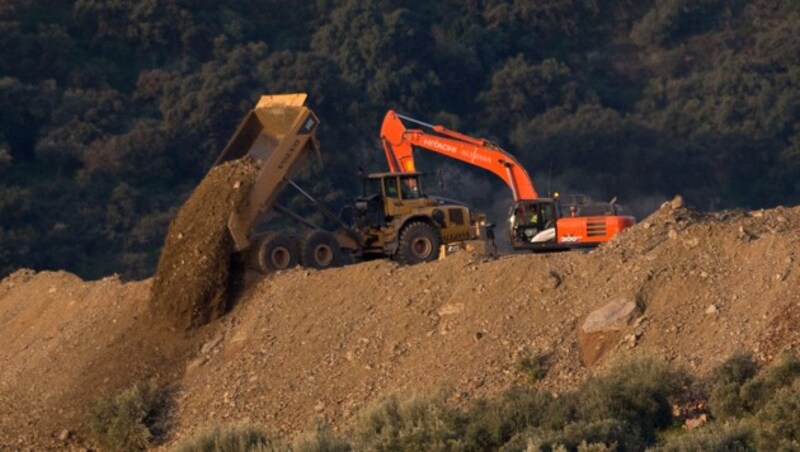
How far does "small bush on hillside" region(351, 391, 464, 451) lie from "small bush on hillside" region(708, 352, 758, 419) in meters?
2.63

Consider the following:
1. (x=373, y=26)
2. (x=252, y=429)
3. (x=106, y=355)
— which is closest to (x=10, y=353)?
(x=106, y=355)

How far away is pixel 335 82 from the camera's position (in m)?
57.0

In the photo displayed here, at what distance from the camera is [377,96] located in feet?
192

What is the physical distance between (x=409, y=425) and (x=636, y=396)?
2.40 m

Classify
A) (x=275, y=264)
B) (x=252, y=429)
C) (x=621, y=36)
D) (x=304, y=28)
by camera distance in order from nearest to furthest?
(x=252, y=429), (x=275, y=264), (x=304, y=28), (x=621, y=36)

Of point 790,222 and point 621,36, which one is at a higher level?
point 621,36

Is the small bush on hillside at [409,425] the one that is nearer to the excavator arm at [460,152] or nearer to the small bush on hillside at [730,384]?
the small bush on hillside at [730,384]

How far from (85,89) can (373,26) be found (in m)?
10.7

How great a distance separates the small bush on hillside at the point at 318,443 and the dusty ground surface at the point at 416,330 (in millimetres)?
2592

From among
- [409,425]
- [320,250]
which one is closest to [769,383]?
[409,425]

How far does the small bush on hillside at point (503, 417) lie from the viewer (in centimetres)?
1900

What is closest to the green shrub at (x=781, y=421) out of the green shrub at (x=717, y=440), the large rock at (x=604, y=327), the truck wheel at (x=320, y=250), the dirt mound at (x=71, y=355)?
the green shrub at (x=717, y=440)

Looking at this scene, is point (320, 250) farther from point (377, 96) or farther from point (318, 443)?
point (377, 96)

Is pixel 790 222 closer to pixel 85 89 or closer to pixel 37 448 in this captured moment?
pixel 37 448
